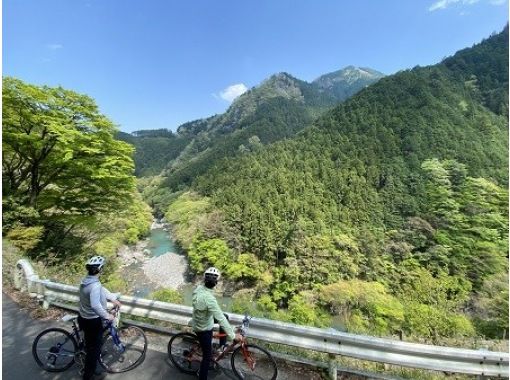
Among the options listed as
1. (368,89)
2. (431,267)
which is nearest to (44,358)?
(431,267)

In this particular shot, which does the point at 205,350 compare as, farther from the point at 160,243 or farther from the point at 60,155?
the point at 160,243

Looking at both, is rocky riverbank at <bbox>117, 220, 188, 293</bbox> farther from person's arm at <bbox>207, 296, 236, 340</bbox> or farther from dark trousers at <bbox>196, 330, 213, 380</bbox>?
person's arm at <bbox>207, 296, 236, 340</bbox>

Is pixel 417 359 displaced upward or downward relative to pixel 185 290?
upward

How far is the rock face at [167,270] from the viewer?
149ft

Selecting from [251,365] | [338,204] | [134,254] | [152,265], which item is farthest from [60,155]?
[338,204]

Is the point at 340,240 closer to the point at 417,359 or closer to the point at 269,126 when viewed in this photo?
the point at 417,359

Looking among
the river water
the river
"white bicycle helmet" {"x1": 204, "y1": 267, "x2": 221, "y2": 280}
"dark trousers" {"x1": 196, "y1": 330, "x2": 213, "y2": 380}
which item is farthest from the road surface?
the river

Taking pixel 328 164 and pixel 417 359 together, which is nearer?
pixel 417 359

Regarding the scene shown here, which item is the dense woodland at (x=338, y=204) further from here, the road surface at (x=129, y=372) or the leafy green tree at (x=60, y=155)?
the road surface at (x=129, y=372)

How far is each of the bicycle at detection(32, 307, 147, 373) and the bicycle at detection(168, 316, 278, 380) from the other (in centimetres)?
63

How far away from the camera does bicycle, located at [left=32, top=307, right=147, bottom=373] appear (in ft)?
14.7

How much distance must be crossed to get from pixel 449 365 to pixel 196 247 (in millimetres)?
48994

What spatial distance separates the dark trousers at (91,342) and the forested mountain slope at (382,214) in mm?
19965

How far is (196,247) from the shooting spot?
167 ft
